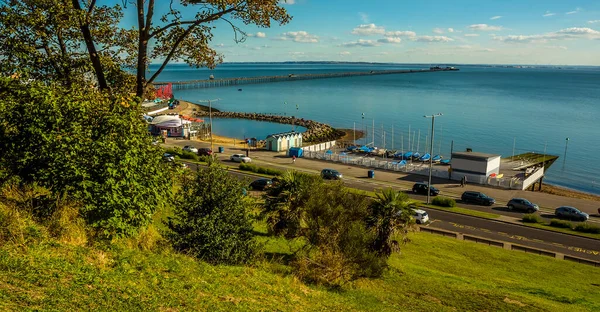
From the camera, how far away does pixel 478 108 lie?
141125 mm

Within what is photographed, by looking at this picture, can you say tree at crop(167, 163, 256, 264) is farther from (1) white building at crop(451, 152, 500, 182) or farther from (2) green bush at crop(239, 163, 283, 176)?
(1) white building at crop(451, 152, 500, 182)

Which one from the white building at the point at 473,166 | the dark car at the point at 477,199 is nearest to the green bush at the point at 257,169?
the dark car at the point at 477,199

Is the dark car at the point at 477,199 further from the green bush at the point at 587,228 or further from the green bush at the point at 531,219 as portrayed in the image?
the green bush at the point at 587,228

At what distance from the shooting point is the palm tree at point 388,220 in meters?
20.4

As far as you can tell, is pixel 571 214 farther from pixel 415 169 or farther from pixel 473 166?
pixel 415 169

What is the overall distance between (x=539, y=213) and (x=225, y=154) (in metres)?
41.6

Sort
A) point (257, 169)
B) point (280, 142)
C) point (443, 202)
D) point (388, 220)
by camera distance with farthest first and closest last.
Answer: point (280, 142)
point (257, 169)
point (443, 202)
point (388, 220)

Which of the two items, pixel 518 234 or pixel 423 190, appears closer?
pixel 518 234

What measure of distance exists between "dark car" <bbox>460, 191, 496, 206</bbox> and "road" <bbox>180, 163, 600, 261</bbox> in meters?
5.69

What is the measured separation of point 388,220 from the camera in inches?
807

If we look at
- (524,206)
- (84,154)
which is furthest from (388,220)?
(524,206)

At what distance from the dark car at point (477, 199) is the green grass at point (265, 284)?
1506 cm

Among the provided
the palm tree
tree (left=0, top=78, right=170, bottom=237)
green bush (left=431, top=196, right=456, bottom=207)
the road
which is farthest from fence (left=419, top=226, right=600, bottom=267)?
tree (left=0, top=78, right=170, bottom=237)

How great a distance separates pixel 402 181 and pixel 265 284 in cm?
3870
